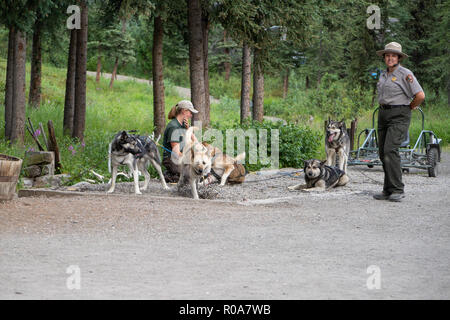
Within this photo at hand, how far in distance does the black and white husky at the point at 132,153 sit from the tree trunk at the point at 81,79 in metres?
9.14

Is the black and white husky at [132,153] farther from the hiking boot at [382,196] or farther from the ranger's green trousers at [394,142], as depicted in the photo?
the ranger's green trousers at [394,142]

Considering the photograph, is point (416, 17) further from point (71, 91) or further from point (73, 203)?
point (73, 203)

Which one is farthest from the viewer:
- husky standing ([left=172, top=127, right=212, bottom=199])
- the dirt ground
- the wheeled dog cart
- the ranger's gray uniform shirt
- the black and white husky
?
the wheeled dog cart

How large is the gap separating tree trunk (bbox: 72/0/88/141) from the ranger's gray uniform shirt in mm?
11049

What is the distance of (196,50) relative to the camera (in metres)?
15.0

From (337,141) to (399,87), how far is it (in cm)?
312

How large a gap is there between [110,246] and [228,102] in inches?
1429

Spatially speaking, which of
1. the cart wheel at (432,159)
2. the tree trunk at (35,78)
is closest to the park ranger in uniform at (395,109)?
the cart wheel at (432,159)

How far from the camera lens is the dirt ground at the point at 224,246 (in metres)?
5.16

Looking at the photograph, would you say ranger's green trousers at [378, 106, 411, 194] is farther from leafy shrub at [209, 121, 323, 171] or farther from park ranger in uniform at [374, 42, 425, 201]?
leafy shrub at [209, 121, 323, 171]

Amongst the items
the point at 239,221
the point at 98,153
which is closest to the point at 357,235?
the point at 239,221

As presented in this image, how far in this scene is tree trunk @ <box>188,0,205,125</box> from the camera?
1491cm

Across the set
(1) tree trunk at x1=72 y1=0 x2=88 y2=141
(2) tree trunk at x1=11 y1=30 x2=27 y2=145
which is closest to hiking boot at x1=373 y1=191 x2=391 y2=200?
(2) tree trunk at x1=11 y1=30 x2=27 y2=145

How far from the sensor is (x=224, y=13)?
→ 1494 cm
